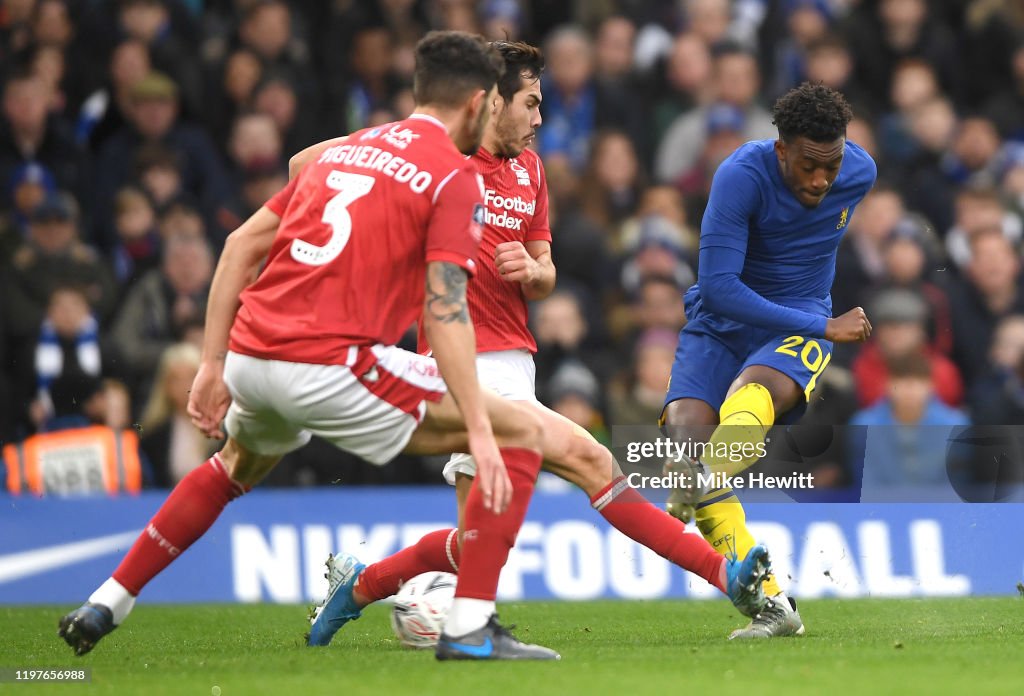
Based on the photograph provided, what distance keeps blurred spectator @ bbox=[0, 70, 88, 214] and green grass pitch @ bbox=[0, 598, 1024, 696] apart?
4.21 m

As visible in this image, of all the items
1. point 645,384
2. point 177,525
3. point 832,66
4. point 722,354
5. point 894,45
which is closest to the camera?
point 177,525

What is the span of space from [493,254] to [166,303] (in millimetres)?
4701

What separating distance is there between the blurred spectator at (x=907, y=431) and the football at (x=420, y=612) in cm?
353

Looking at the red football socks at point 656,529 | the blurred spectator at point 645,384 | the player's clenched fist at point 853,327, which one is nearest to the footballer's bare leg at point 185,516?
the red football socks at point 656,529

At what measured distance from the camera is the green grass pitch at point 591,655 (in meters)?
4.70

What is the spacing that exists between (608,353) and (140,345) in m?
3.13

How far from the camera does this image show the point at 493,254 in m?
6.57

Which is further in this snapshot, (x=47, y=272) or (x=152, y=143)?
(x=152, y=143)

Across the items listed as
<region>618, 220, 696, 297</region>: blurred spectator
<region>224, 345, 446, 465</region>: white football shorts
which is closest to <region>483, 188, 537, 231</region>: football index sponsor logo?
<region>224, 345, 446, 465</region>: white football shorts

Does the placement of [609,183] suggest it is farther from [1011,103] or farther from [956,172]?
[1011,103]

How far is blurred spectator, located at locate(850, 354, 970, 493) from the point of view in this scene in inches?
355

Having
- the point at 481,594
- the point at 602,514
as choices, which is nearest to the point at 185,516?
the point at 481,594

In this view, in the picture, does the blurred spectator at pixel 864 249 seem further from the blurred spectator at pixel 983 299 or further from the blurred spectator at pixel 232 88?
the blurred spectator at pixel 232 88

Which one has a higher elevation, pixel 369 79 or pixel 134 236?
pixel 369 79
